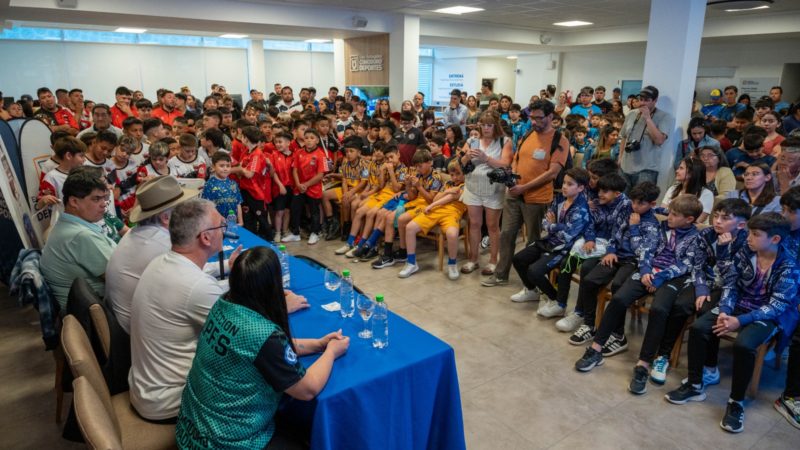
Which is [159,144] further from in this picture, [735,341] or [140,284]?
[735,341]

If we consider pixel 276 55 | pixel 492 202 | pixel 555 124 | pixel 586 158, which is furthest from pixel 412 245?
pixel 276 55

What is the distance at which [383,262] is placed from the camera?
5215 millimetres

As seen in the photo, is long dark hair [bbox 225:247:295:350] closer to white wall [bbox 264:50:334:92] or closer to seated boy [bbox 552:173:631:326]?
seated boy [bbox 552:173:631:326]

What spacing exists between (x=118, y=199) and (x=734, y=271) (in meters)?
4.95

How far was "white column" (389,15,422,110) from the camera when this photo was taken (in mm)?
9562

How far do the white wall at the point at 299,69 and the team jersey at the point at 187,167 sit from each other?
36.4 ft

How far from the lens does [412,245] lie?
4.99 meters

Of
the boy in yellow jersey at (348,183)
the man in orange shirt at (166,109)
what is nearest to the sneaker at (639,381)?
the boy in yellow jersey at (348,183)

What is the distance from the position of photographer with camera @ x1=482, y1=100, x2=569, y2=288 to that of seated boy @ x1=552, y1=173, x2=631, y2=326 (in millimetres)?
538

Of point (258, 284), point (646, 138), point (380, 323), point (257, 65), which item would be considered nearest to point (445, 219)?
point (646, 138)

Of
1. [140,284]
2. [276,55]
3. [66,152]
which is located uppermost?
[276,55]

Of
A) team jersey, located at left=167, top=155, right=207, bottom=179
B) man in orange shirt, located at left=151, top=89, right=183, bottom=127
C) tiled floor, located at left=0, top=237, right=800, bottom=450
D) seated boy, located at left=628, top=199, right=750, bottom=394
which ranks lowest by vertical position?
tiled floor, located at left=0, top=237, right=800, bottom=450

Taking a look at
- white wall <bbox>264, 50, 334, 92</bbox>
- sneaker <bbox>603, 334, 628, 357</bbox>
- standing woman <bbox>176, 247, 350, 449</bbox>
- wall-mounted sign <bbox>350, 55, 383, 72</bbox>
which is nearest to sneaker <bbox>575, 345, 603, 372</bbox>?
sneaker <bbox>603, 334, 628, 357</bbox>

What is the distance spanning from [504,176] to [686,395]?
217 cm
